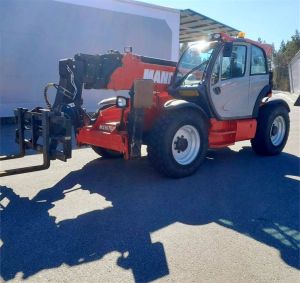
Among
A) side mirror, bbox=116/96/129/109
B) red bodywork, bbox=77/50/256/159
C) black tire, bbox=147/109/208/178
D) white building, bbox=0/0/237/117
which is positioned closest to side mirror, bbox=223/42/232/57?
red bodywork, bbox=77/50/256/159

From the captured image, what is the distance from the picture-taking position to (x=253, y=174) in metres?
5.82

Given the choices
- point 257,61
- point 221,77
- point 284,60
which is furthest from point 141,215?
point 284,60

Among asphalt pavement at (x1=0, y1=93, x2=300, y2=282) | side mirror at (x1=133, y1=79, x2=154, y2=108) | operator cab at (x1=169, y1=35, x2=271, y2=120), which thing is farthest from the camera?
operator cab at (x1=169, y1=35, x2=271, y2=120)

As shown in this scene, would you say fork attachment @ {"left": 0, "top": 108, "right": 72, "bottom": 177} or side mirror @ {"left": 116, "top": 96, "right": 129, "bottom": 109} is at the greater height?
side mirror @ {"left": 116, "top": 96, "right": 129, "bottom": 109}

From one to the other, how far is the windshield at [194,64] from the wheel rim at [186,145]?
3.32 ft

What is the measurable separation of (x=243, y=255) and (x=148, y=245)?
88cm

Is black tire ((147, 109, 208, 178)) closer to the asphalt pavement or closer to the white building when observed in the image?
the asphalt pavement

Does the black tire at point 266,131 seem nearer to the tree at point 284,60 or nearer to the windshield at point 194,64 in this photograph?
the windshield at point 194,64

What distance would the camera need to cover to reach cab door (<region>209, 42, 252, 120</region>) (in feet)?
20.0

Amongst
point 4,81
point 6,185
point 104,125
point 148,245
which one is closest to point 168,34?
point 4,81

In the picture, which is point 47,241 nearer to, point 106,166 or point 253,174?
point 106,166

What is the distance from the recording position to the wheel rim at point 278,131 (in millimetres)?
7406

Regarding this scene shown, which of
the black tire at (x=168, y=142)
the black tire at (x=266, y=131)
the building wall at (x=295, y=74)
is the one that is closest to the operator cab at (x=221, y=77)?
the black tire at (x=266, y=131)

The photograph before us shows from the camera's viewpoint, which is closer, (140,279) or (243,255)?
(140,279)
